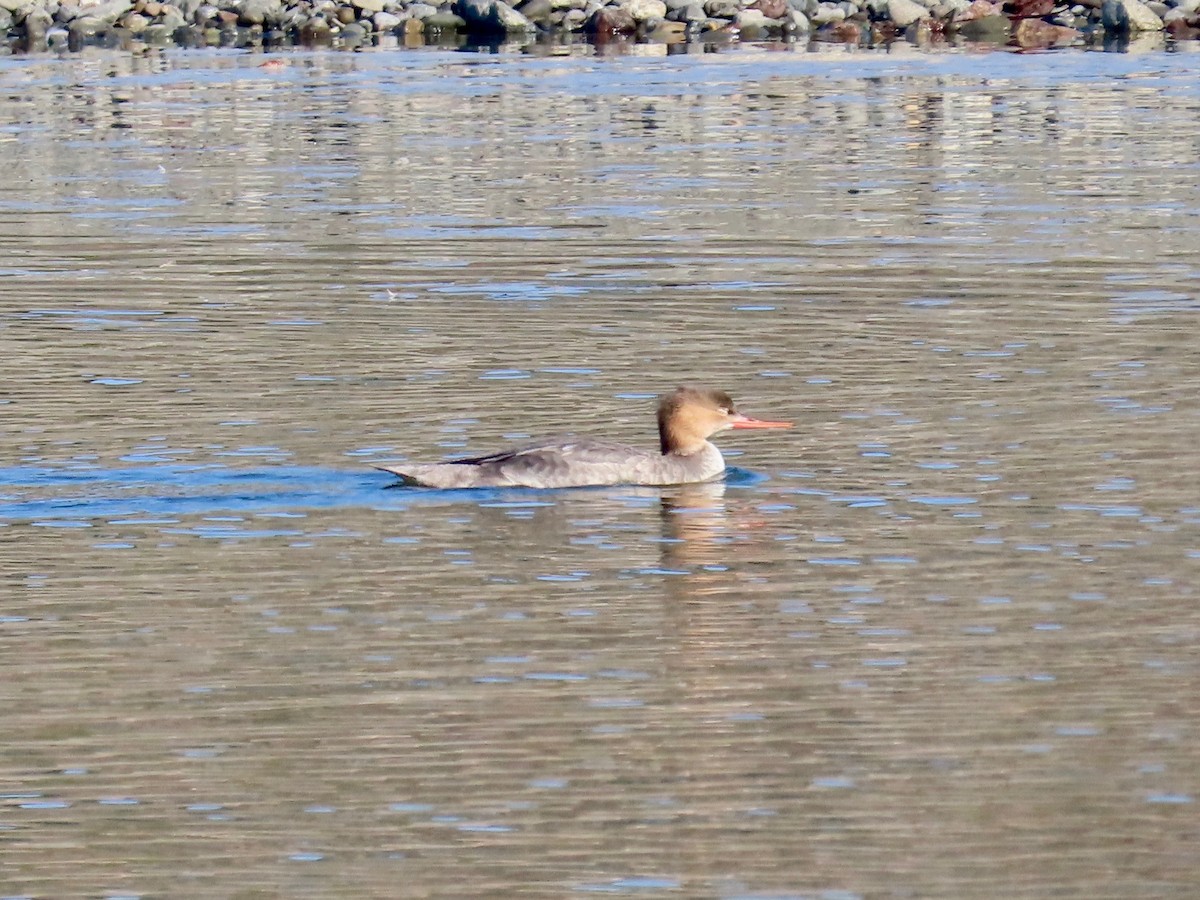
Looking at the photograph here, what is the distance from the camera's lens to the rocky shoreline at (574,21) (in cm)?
4769

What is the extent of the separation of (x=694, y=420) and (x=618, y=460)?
0.59 m

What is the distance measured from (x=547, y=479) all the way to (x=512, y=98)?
25086 millimetres

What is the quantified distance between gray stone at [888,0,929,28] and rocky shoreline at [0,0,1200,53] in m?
0.02

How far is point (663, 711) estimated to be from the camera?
28.3 ft

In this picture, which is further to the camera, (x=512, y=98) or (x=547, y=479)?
(x=512, y=98)

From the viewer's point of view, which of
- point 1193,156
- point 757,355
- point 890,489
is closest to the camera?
point 890,489

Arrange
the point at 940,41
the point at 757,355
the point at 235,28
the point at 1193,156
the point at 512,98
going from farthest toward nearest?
the point at 235,28 < the point at 940,41 < the point at 512,98 < the point at 1193,156 < the point at 757,355

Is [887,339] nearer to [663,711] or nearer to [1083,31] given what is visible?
[663,711]

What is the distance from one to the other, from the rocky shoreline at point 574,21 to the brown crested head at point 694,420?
34694mm

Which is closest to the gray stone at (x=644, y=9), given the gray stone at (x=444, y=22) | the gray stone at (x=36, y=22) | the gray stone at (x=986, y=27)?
the gray stone at (x=444, y=22)

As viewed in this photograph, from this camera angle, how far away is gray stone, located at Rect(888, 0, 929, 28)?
160ft

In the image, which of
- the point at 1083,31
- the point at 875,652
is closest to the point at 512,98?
the point at 1083,31

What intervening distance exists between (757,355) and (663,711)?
24.8 ft

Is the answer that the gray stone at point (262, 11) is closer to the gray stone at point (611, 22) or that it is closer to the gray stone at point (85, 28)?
the gray stone at point (85, 28)
